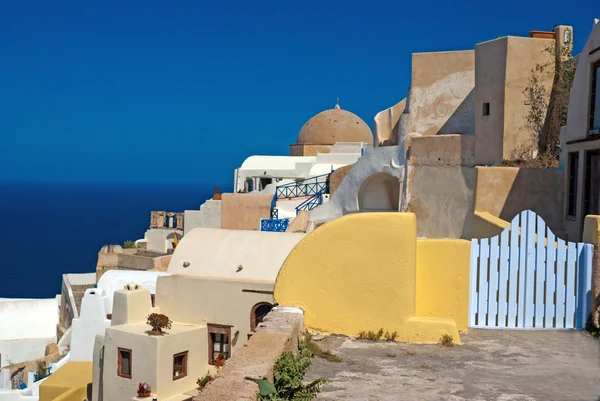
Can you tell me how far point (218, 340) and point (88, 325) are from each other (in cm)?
491

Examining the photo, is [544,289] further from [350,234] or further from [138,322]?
[138,322]

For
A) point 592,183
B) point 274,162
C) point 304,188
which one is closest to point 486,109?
point 592,183

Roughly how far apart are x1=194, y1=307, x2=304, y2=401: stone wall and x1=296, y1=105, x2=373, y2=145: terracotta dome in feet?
118

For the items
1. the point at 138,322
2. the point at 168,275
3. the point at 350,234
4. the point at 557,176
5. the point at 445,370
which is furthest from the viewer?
the point at 168,275

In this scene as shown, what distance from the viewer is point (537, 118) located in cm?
1959

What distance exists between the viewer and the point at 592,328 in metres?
7.47

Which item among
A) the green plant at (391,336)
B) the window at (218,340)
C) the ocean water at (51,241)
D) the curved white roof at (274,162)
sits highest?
the curved white roof at (274,162)

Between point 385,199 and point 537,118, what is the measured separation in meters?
8.33

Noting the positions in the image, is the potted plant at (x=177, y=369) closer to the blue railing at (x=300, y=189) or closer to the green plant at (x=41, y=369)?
the green plant at (x=41, y=369)

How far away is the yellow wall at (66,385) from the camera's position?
20422 millimetres

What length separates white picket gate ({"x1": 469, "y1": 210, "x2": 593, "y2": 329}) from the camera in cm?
759

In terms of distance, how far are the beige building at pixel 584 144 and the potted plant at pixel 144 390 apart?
442 inches

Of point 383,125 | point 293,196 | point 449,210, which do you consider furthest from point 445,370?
point 293,196

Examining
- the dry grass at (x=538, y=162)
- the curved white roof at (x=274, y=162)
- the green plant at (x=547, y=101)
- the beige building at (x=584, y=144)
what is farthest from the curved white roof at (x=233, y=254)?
the curved white roof at (x=274, y=162)
